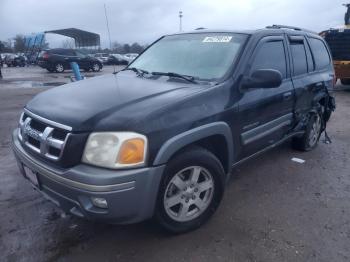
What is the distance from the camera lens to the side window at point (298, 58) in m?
4.15

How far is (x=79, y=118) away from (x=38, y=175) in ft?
2.13

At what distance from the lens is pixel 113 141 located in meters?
2.29

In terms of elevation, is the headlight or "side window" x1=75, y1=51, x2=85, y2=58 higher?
"side window" x1=75, y1=51, x2=85, y2=58

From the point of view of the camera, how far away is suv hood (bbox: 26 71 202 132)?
239cm

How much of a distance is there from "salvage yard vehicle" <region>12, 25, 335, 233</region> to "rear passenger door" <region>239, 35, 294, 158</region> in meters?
0.01

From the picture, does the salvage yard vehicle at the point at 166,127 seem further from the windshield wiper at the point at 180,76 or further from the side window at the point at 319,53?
the side window at the point at 319,53

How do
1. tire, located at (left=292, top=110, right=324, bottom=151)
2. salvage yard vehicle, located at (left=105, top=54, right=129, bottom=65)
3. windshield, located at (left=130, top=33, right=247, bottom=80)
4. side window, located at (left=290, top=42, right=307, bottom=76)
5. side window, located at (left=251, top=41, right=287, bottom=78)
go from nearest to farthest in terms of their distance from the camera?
windshield, located at (left=130, top=33, right=247, bottom=80), side window, located at (left=251, top=41, right=287, bottom=78), side window, located at (left=290, top=42, right=307, bottom=76), tire, located at (left=292, top=110, right=324, bottom=151), salvage yard vehicle, located at (left=105, top=54, right=129, bottom=65)

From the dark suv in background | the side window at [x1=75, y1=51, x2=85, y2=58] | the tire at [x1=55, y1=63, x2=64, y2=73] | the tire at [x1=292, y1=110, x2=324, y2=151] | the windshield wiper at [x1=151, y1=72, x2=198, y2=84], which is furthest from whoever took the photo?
the side window at [x1=75, y1=51, x2=85, y2=58]

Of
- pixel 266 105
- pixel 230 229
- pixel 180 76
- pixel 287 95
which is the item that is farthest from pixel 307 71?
pixel 230 229

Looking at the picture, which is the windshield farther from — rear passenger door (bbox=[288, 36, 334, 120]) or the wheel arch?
rear passenger door (bbox=[288, 36, 334, 120])

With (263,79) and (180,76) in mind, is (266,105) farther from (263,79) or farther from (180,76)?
(180,76)

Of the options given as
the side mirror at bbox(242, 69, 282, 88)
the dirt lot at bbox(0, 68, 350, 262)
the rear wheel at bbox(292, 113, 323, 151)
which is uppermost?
the side mirror at bbox(242, 69, 282, 88)

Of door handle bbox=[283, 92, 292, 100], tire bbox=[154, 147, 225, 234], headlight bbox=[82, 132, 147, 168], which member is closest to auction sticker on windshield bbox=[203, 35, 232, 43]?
door handle bbox=[283, 92, 292, 100]

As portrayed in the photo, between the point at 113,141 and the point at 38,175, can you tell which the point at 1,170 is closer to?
the point at 38,175
